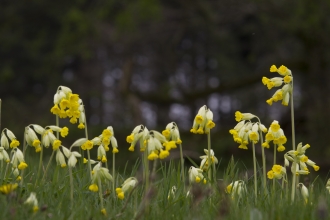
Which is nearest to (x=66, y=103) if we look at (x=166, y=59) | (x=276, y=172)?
(x=276, y=172)

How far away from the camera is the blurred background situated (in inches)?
535

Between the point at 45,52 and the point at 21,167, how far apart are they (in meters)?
19.3

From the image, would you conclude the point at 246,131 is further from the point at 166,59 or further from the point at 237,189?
the point at 166,59

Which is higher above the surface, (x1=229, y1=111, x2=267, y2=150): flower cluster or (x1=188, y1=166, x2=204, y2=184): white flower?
(x1=229, y1=111, x2=267, y2=150): flower cluster

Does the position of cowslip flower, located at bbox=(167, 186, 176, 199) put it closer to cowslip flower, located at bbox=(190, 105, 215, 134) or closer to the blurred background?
cowslip flower, located at bbox=(190, 105, 215, 134)

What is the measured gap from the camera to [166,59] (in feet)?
81.0

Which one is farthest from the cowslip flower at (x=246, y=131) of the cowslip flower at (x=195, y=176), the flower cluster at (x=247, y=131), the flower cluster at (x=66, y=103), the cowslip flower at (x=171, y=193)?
the flower cluster at (x=66, y=103)

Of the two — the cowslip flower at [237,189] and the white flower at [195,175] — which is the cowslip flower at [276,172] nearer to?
the cowslip flower at [237,189]

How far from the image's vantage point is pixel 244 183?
10.6 feet

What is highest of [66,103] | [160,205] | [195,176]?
[66,103]

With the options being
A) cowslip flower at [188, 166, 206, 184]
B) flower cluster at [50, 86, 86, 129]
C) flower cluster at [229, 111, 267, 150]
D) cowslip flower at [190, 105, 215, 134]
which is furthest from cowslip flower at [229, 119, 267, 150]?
flower cluster at [50, 86, 86, 129]

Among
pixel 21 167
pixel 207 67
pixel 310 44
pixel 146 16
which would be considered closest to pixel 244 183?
pixel 21 167

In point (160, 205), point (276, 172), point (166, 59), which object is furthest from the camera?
point (166, 59)

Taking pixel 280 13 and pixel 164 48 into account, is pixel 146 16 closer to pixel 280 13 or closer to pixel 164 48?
pixel 280 13
